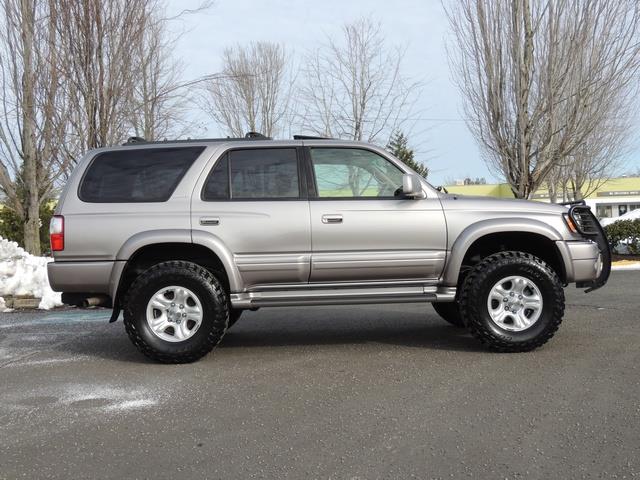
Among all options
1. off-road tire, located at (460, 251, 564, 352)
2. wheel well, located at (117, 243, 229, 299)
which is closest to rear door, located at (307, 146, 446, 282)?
off-road tire, located at (460, 251, 564, 352)

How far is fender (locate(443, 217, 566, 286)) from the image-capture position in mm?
5355

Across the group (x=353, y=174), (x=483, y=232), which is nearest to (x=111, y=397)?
(x=353, y=174)

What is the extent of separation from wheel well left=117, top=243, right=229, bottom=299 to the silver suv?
16 millimetres

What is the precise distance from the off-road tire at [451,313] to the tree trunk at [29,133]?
28.6 ft

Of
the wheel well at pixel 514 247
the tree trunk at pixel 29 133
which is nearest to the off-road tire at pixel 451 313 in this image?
the wheel well at pixel 514 247

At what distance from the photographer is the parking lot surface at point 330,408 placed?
10.3 ft

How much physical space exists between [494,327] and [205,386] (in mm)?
2540

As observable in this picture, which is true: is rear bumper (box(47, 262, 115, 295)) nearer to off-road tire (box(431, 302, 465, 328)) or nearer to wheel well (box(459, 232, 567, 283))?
wheel well (box(459, 232, 567, 283))

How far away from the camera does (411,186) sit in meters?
5.25

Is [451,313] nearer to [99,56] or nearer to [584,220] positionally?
[584,220]

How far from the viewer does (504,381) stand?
4.49 meters

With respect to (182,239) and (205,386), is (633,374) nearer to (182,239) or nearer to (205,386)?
(205,386)

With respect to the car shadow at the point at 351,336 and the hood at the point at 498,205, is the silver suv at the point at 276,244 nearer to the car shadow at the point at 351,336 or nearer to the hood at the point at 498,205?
the hood at the point at 498,205

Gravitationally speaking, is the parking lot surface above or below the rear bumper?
below
